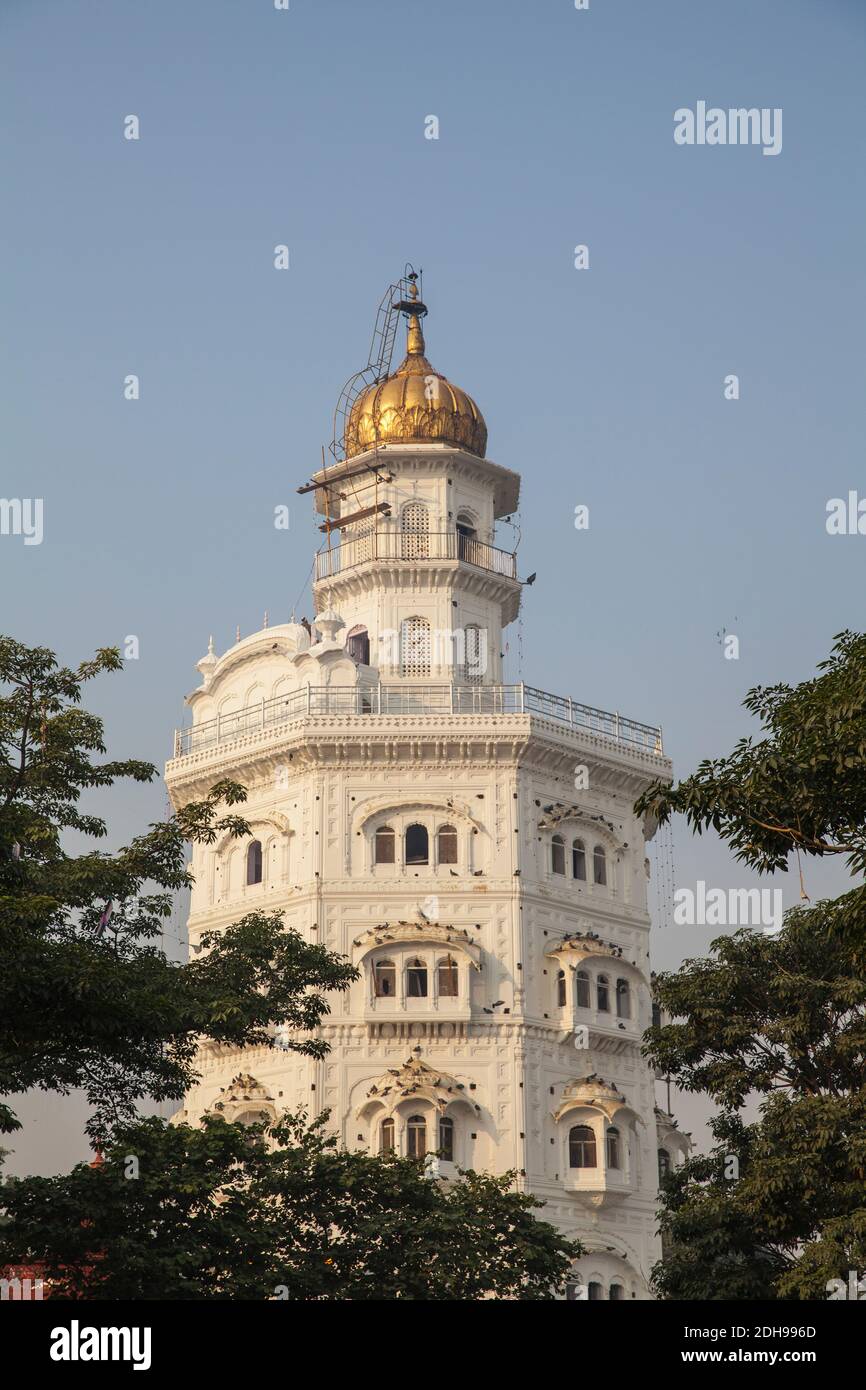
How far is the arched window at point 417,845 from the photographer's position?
56.8m

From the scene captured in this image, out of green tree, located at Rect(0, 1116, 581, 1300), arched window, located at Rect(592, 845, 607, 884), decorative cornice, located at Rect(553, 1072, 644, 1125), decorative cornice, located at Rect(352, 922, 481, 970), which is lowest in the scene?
green tree, located at Rect(0, 1116, 581, 1300)

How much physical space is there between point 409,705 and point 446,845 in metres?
5.08

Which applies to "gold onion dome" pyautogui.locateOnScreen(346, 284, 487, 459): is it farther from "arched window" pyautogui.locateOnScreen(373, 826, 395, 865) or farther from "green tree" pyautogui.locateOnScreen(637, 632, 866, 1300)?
"green tree" pyautogui.locateOnScreen(637, 632, 866, 1300)

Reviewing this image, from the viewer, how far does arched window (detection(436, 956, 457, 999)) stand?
55188 millimetres

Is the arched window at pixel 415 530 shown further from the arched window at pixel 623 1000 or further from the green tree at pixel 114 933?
the green tree at pixel 114 933

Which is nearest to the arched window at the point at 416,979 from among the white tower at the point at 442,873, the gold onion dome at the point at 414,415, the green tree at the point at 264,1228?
the white tower at the point at 442,873

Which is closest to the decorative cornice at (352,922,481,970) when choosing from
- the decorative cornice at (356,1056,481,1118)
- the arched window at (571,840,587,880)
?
the decorative cornice at (356,1056,481,1118)

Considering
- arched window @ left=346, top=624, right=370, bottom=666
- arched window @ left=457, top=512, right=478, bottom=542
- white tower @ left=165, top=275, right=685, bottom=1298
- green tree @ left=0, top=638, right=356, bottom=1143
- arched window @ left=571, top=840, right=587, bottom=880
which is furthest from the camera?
arched window @ left=457, top=512, right=478, bottom=542

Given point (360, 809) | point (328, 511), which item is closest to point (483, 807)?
point (360, 809)

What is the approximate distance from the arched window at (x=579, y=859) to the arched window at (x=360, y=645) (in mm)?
9420

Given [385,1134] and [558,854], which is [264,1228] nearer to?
[385,1134]

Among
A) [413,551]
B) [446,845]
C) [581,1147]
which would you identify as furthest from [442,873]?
[413,551]

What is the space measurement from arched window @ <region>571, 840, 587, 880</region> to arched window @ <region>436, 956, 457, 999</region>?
5.48 meters

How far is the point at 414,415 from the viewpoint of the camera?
6488 cm
